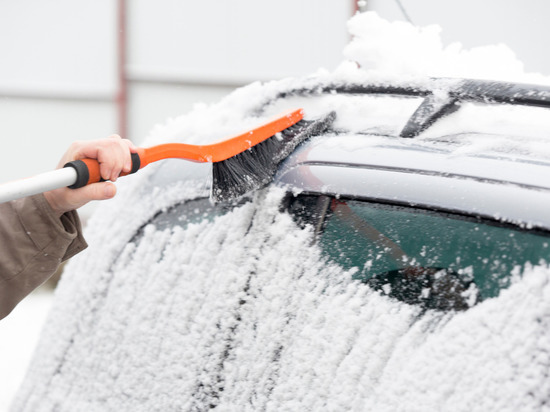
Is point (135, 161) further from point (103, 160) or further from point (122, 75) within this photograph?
point (122, 75)

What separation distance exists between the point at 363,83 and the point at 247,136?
0.90 ft

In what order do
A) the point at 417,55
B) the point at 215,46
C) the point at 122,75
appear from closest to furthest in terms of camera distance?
the point at 417,55 → the point at 122,75 → the point at 215,46

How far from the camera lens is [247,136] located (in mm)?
1316

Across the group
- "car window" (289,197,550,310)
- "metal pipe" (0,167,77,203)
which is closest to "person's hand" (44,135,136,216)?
"metal pipe" (0,167,77,203)

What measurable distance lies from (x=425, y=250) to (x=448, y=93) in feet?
1.26

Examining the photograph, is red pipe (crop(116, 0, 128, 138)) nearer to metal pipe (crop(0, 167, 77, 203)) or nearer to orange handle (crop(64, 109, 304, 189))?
orange handle (crop(64, 109, 304, 189))

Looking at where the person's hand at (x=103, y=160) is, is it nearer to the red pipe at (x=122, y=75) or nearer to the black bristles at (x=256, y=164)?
the black bristles at (x=256, y=164)

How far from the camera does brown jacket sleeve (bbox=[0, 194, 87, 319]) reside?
4.46 feet

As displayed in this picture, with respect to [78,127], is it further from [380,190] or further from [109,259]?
[380,190]

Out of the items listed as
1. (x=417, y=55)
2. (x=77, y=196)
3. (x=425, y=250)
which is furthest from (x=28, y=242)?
(x=417, y=55)

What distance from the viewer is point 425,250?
953 mm

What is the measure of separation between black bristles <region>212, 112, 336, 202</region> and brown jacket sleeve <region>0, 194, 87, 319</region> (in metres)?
0.40

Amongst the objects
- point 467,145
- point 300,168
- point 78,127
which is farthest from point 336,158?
point 78,127

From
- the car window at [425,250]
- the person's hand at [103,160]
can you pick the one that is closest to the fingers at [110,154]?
the person's hand at [103,160]
